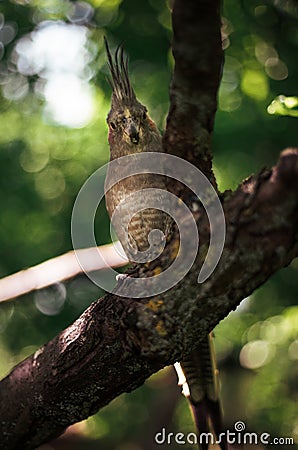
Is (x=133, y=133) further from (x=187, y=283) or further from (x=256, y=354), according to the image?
(x=256, y=354)

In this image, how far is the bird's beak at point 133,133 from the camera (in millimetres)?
2123

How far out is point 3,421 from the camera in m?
1.81

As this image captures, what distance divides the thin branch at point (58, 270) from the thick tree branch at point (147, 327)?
80cm

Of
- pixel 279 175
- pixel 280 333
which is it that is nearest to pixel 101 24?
pixel 280 333

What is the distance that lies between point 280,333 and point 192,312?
5.41ft

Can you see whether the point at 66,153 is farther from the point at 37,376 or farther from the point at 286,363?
the point at 37,376

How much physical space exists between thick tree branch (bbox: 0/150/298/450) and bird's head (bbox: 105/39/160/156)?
0.73 m

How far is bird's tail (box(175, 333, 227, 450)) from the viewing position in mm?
1965

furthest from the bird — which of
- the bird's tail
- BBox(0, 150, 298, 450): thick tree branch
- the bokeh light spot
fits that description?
the bokeh light spot

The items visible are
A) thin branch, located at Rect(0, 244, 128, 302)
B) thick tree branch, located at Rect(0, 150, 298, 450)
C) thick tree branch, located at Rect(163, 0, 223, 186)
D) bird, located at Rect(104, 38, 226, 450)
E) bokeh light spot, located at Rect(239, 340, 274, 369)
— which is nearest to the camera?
thick tree branch, located at Rect(163, 0, 223, 186)

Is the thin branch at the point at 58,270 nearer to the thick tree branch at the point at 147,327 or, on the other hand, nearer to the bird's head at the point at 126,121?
the bird's head at the point at 126,121

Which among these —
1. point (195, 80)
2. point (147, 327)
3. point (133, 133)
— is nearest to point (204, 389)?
point (147, 327)

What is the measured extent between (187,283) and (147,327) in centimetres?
13

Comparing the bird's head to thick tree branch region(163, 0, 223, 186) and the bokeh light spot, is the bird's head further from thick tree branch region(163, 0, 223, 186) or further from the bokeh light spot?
the bokeh light spot
